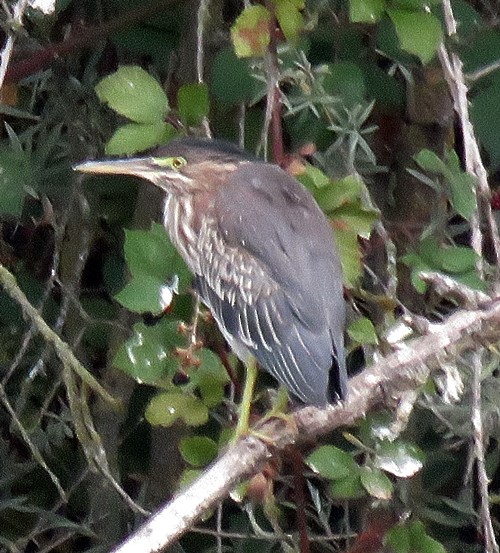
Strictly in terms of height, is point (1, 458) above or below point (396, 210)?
below

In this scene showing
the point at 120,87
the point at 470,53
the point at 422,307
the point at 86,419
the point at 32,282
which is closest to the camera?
the point at 120,87

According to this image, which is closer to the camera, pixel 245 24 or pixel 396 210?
pixel 245 24

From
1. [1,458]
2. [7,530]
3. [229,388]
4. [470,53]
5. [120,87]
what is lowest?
[7,530]

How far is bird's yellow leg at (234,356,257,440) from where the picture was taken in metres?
1.88

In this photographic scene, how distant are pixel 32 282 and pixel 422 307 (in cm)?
66

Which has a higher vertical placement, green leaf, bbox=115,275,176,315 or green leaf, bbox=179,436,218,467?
green leaf, bbox=115,275,176,315

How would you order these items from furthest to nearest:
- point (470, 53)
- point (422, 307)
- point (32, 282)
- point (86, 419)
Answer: point (32, 282) → point (422, 307) → point (470, 53) → point (86, 419)

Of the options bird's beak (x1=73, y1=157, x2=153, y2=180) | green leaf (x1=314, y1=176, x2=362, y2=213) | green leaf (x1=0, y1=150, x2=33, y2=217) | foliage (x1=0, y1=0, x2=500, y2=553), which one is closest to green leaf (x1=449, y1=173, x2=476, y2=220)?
foliage (x1=0, y1=0, x2=500, y2=553)

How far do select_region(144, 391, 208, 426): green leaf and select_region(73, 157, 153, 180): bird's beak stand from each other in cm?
→ 34

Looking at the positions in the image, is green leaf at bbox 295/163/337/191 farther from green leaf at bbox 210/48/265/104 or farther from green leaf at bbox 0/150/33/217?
green leaf at bbox 0/150/33/217

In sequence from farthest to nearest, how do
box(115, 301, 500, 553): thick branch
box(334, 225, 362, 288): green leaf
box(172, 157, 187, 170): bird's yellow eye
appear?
box(172, 157, 187, 170): bird's yellow eye → box(334, 225, 362, 288): green leaf → box(115, 301, 500, 553): thick branch

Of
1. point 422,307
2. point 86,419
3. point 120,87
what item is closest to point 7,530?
point 86,419

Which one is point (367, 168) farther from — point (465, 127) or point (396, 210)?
point (465, 127)

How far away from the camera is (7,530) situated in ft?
8.29
